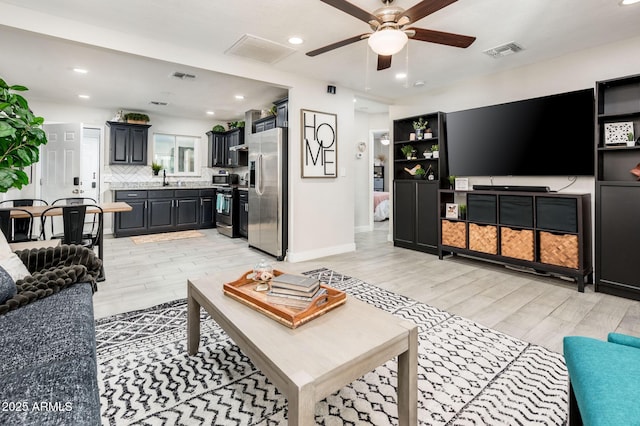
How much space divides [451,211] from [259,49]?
3.25 m

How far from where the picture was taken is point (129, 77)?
454 centimetres

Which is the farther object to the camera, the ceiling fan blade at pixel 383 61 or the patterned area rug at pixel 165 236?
the patterned area rug at pixel 165 236

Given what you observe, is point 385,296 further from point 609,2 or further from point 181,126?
point 181,126

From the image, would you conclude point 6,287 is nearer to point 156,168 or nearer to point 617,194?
point 617,194

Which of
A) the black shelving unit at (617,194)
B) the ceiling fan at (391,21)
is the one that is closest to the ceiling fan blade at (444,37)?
the ceiling fan at (391,21)

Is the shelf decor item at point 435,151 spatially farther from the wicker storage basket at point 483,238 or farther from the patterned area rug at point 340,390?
the patterned area rug at point 340,390

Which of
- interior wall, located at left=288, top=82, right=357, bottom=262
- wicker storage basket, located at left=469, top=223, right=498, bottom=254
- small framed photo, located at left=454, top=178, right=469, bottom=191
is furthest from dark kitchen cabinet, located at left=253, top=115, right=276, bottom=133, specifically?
wicker storage basket, located at left=469, top=223, right=498, bottom=254

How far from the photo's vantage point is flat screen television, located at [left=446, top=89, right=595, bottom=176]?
3448 millimetres

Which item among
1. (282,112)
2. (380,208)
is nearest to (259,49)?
(282,112)

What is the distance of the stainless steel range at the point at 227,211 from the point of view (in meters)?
6.19

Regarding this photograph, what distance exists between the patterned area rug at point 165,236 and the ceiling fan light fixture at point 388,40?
16.9 feet

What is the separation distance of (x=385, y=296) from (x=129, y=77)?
4549mm

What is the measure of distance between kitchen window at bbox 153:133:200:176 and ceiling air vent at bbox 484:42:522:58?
21.1 ft

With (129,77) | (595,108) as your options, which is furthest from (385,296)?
(129,77)
